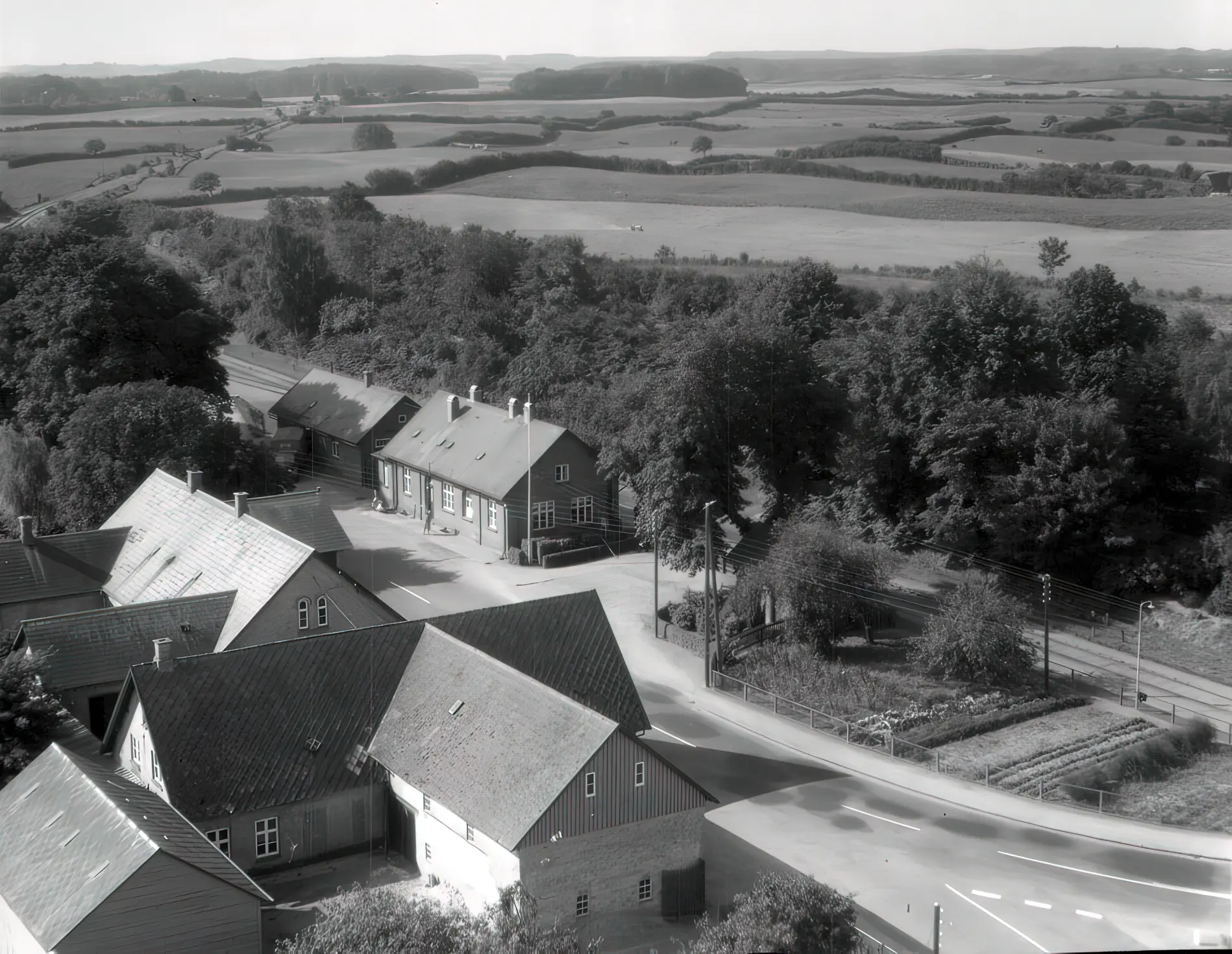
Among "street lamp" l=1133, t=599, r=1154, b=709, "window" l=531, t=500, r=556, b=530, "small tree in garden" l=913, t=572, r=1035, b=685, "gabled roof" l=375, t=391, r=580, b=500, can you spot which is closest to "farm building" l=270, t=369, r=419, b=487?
"gabled roof" l=375, t=391, r=580, b=500

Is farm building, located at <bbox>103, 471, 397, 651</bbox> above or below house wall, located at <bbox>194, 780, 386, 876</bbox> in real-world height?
above

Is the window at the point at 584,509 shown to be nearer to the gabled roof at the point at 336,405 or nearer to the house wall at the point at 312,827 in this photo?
the gabled roof at the point at 336,405

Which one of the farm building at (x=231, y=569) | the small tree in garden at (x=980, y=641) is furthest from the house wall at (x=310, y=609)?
the small tree in garden at (x=980, y=641)

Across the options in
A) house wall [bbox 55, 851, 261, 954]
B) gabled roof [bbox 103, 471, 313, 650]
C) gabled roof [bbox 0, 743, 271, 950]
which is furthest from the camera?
gabled roof [bbox 103, 471, 313, 650]

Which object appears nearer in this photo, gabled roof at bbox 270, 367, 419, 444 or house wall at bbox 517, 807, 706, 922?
house wall at bbox 517, 807, 706, 922

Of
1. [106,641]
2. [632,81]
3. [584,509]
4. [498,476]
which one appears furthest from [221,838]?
[632,81]

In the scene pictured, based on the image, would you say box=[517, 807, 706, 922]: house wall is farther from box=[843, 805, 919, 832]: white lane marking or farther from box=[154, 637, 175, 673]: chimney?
box=[154, 637, 175, 673]: chimney

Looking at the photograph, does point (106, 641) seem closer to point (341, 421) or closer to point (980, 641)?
point (980, 641)
